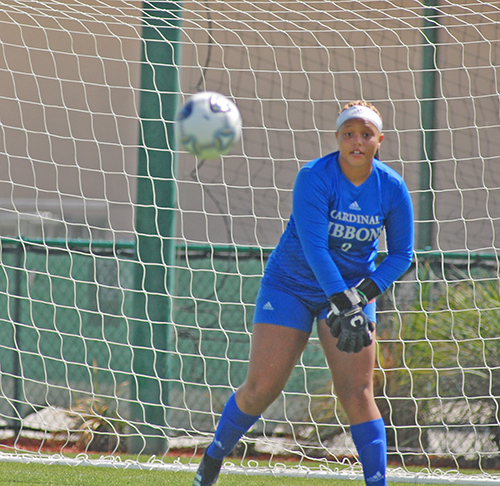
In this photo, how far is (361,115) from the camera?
3.12 m

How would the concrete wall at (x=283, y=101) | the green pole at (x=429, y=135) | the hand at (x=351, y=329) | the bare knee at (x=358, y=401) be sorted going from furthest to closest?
1. the concrete wall at (x=283, y=101)
2. the green pole at (x=429, y=135)
3. the bare knee at (x=358, y=401)
4. the hand at (x=351, y=329)

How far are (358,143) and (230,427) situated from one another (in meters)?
1.36

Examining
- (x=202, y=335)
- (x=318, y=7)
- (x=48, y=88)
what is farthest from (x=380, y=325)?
(x=48, y=88)

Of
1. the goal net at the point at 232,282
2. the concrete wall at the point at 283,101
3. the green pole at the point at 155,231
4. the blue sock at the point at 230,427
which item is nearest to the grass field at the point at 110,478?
the goal net at the point at 232,282

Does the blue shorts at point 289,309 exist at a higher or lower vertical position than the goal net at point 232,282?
higher

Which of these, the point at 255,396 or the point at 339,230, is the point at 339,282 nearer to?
the point at 339,230

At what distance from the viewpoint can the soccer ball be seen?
3213 mm

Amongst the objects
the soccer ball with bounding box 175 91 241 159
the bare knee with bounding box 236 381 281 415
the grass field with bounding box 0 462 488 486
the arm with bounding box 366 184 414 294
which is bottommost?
the grass field with bounding box 0 462 488 486

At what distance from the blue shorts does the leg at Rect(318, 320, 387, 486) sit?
182mm

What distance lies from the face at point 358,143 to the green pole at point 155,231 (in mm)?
2365

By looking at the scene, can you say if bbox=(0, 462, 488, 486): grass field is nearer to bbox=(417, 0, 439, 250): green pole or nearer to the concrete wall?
bbox=(417, 0, 439, 250): green pole

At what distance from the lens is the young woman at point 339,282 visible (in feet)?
10.0

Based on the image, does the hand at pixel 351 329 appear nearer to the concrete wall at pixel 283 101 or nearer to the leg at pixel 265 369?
the leg at pixel 265 369

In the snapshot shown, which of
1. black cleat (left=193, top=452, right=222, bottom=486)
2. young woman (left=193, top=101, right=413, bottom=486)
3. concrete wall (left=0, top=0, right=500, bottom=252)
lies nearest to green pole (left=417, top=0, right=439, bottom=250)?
concrete wall (left=0, top=0, right=500, bottom=252)
